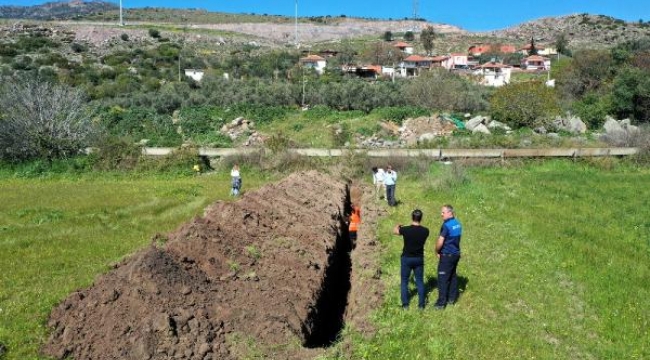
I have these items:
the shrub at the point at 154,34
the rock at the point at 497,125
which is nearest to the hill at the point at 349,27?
the shrub at the point at 154,34

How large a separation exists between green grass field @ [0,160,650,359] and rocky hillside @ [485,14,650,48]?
115712 mm

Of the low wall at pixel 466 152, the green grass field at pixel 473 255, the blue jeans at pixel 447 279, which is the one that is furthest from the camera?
the low wall at pixel 466 152

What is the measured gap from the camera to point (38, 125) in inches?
1113

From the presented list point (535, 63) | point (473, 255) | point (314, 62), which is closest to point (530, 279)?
point (473, 255)

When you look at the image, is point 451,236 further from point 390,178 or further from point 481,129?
point 481,129

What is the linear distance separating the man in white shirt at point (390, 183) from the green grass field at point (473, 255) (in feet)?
1.92

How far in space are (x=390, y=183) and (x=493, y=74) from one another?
70.6 meters

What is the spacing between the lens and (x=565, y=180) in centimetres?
2480

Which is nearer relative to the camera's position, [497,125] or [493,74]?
[497,125]

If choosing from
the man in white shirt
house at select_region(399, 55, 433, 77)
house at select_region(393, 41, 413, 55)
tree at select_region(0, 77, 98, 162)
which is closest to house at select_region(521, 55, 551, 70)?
house at select_region(399, 55, 433, 77)

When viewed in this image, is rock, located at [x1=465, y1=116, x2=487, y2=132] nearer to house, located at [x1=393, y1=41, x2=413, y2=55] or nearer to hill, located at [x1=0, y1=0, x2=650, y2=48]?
house, located at [x1=393, y1=41, x2=413, y2=55]

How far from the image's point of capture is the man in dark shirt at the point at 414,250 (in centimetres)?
975

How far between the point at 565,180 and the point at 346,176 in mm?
9460

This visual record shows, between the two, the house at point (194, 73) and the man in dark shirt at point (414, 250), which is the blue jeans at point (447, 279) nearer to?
the man in dark shirt at point (414, 250)
